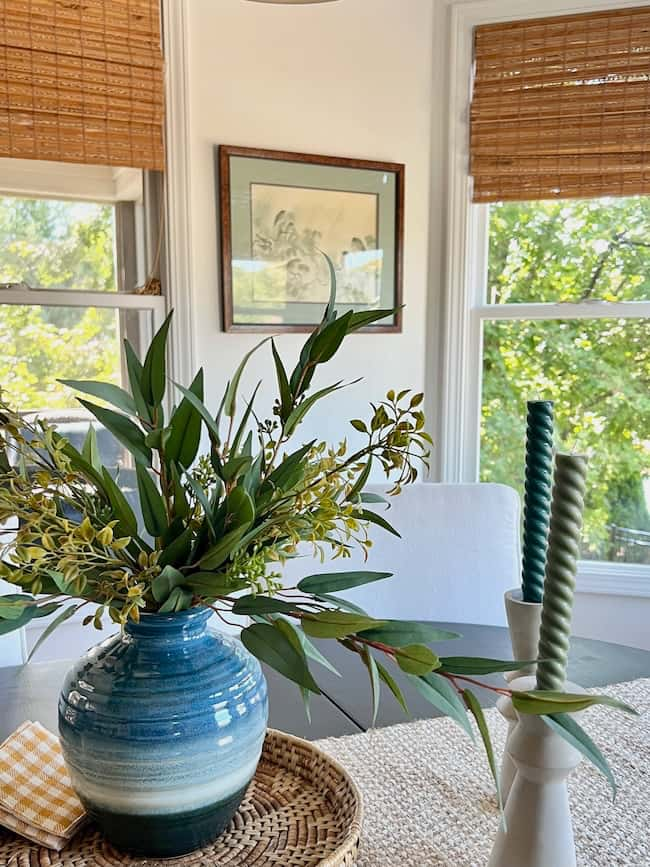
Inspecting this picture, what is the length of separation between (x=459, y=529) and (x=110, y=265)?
123cm

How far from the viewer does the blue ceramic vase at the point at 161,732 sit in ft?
2.03

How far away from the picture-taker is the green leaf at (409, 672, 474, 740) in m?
0.54

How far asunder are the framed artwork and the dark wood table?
47.3 inches

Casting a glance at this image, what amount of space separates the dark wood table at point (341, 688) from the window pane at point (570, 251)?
1.42m

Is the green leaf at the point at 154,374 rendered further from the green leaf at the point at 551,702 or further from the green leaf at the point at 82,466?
the green leaf at the point at 551,702

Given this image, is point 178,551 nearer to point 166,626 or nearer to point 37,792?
point 166,626

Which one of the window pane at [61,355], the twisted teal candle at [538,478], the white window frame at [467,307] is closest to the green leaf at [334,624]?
the twisted teal candle at [538,478]

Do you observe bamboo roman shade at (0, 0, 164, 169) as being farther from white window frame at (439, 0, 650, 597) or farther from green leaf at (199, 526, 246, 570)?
green leaf at (199, 526, 246, 570)

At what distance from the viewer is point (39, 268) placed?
2.06m

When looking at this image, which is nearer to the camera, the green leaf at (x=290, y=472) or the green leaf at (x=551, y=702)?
the green leaf at (x=551, y=702)

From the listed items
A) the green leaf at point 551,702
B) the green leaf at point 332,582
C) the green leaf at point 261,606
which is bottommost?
the green leaf at point 551,702

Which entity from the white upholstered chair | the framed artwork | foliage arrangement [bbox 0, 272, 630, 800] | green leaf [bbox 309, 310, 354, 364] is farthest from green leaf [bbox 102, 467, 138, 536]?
the framed artwork

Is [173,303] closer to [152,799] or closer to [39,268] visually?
[39,268]

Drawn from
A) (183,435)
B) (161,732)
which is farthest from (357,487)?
(161,732)
